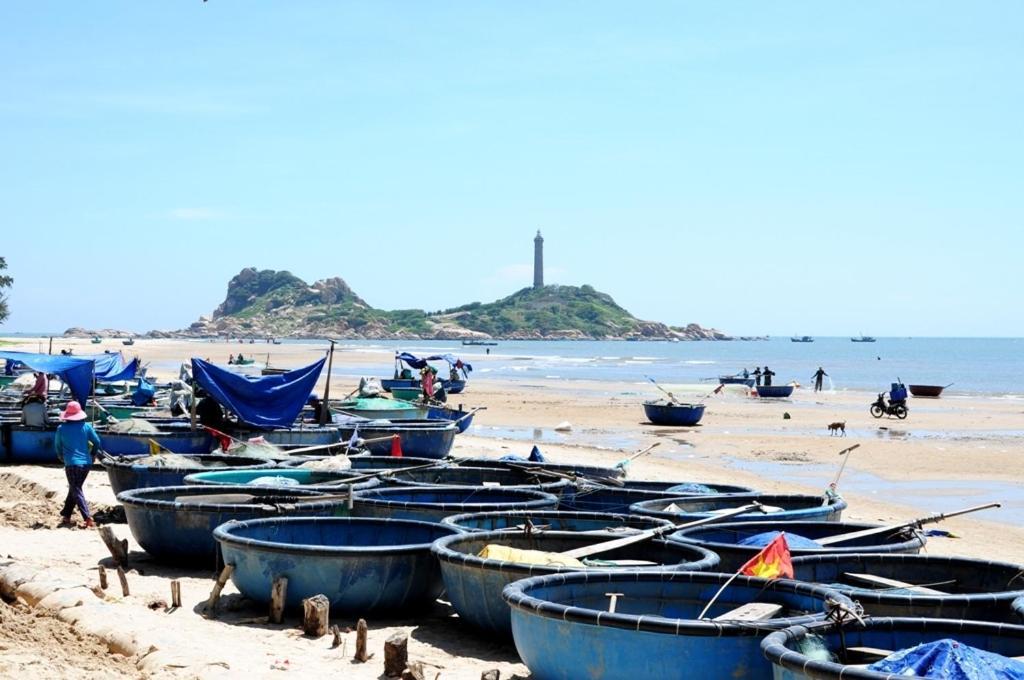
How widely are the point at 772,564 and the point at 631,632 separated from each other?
2.30m

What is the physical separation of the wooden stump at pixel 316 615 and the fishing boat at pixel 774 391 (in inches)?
2060

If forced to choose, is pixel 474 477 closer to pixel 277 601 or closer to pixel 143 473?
pixel 143 473

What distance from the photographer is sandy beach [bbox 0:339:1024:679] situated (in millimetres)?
9617

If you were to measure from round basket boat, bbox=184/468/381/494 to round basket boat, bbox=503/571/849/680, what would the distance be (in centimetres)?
629

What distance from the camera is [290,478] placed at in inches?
664

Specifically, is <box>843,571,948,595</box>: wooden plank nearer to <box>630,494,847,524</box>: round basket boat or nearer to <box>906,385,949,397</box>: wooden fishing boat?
<box>630,494,847,524</box>: round basket boat

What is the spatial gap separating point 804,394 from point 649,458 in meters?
37.0

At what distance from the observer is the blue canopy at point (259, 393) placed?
76.8ft

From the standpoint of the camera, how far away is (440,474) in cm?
1802

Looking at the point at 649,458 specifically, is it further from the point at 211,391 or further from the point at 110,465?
the point at 110,465

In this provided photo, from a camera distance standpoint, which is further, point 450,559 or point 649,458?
point 649,458

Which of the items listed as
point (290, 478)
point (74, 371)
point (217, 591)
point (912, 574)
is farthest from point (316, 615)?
point (74, 371)

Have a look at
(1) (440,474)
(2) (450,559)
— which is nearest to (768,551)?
(2) (450,559)

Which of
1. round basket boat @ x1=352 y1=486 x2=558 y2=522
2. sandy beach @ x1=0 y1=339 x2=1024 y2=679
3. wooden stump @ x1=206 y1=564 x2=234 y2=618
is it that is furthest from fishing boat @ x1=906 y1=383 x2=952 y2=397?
wooden stump @ x1=206 y1=564 x2=234 y2=618
